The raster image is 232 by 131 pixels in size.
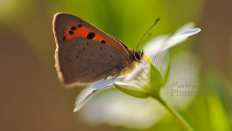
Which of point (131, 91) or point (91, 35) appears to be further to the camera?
point (91, 35)

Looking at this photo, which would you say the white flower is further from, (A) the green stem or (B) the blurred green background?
(B) the blurred green background

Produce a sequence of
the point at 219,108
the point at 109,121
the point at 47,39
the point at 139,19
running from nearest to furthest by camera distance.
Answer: the point at 219,108
the point at 109,121
the point at 139,19
the point at 47,39

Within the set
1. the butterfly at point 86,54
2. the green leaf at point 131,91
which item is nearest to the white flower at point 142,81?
the green leaf at point 131,91

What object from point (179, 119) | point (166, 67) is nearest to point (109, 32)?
point (166, 67)

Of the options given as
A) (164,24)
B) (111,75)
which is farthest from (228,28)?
(111,75)

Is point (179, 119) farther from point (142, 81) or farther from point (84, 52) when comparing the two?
point (84, 52)

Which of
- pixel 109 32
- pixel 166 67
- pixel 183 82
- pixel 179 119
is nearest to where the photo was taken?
pixel 179 119

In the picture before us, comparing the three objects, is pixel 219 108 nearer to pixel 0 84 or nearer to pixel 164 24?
pixel 164 24

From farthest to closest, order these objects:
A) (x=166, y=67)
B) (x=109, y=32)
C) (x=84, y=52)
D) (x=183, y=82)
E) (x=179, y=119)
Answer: (x=109, y=32) < (x=183, y=82) < (x=84, y=52) < (x=166, y=67) < (x=179, y=119)
